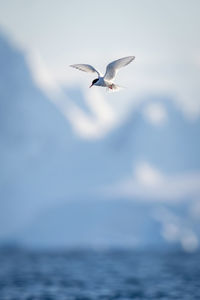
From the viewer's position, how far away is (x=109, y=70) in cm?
1678

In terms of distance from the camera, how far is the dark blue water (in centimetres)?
3472

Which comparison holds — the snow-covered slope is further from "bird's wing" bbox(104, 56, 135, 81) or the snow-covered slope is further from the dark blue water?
"bird's wing" bbox(104, 56, 135, 81)

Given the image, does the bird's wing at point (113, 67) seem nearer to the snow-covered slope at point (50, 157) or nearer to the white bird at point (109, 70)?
the white bird at point (109, 70)

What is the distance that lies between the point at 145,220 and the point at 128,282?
24.5 meters

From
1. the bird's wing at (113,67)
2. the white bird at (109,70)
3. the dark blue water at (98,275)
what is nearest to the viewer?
the white bird at (109,70)

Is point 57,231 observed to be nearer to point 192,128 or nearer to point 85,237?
point 85,237

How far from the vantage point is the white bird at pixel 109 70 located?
16.2 metres

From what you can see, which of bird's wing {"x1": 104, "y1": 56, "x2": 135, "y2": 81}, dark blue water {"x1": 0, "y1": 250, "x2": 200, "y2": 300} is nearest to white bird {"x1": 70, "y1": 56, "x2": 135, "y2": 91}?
bird's wing {"x1": 104, "y1": 56, "x2": 135, "y2": 81}

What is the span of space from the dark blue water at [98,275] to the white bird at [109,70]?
1754cm

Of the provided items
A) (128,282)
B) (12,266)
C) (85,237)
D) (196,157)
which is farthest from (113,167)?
(128,282)

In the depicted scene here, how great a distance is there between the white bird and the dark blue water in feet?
57.5

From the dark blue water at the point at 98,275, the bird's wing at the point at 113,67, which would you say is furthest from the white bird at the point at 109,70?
the dark blue water at the point at 98,275

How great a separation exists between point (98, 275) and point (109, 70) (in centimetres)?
3006

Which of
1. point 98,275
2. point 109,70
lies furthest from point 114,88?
point 98,275
